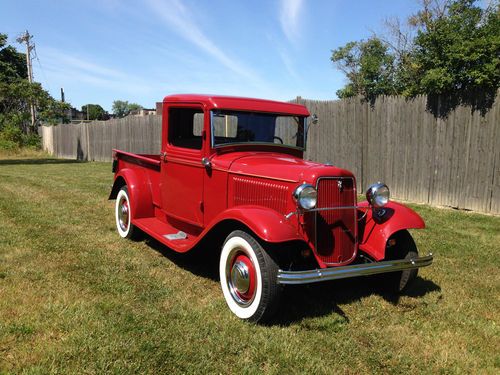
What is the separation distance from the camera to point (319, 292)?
13.8ft

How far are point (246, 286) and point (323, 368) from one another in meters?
0.99

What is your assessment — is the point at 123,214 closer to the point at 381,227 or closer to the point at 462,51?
the point at 381,227

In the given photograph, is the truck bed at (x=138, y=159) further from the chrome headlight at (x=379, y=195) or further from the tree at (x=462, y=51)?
the tree at (x=462, y=51)

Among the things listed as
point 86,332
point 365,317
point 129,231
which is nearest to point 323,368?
point 365,317

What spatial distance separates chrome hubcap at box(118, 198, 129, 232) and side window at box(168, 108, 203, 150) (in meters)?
1.41

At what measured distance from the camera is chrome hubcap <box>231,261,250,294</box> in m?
3.57

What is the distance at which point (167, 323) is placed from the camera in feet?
11.0

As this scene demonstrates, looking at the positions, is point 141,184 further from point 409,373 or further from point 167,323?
point 409,373

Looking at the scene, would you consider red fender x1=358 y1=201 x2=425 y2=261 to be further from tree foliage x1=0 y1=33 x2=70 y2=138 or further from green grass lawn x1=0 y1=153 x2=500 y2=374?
tree foliage x1=0 y1=33 x2=70 y2=138

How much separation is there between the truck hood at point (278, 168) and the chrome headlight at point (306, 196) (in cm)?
16

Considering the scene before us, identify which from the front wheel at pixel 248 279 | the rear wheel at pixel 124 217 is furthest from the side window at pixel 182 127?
the front wheel at pixel 248 279

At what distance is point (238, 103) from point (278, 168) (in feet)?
3.36

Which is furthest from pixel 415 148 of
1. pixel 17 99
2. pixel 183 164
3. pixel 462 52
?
pixel 17 99

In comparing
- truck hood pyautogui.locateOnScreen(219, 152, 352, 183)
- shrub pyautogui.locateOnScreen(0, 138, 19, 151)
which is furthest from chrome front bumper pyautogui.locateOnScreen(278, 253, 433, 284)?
shrub pyautogui.locateOnScreen(0, 138, 19, 151)
